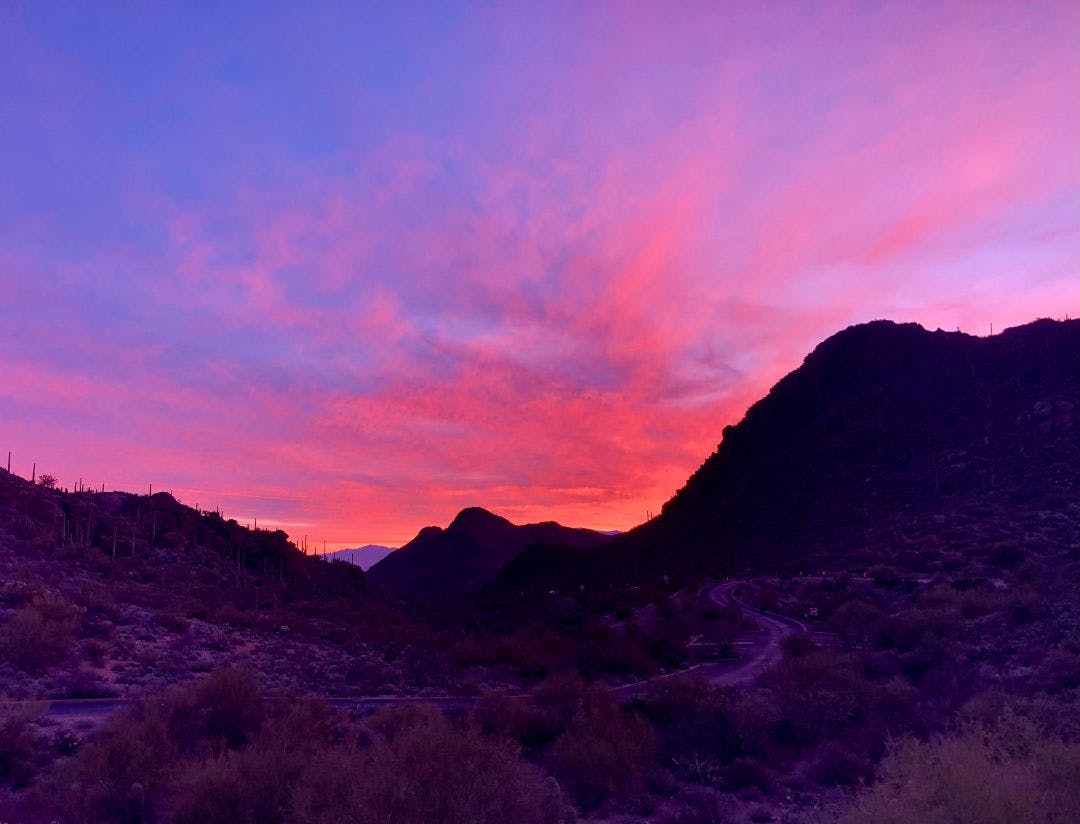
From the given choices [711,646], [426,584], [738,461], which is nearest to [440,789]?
[711,646]

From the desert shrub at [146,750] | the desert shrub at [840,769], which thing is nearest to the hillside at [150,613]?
the desert shrub at [146,750]

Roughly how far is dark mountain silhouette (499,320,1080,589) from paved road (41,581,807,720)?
8.44 meters

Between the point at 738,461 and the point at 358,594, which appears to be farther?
the point at 738,461

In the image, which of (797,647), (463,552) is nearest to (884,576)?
(797,647)

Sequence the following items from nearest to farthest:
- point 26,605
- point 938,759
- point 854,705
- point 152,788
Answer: point 938,759
point 152,788
point 854,705
point 26,605

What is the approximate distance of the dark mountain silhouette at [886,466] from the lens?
51.4m

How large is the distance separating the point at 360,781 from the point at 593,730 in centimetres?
701

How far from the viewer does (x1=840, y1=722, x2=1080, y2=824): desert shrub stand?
740cm

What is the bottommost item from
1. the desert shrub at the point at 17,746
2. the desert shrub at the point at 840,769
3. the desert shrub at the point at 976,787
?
the desert shrub at the point at 840,769

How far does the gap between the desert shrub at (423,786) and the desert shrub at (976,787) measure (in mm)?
3988

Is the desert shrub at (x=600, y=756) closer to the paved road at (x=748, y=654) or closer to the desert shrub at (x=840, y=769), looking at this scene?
the desert shrub at (x=840, y=769)

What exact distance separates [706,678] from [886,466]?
5305 cm

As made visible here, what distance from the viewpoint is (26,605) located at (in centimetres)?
2758

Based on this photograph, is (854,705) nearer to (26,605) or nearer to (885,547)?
(26,605)
